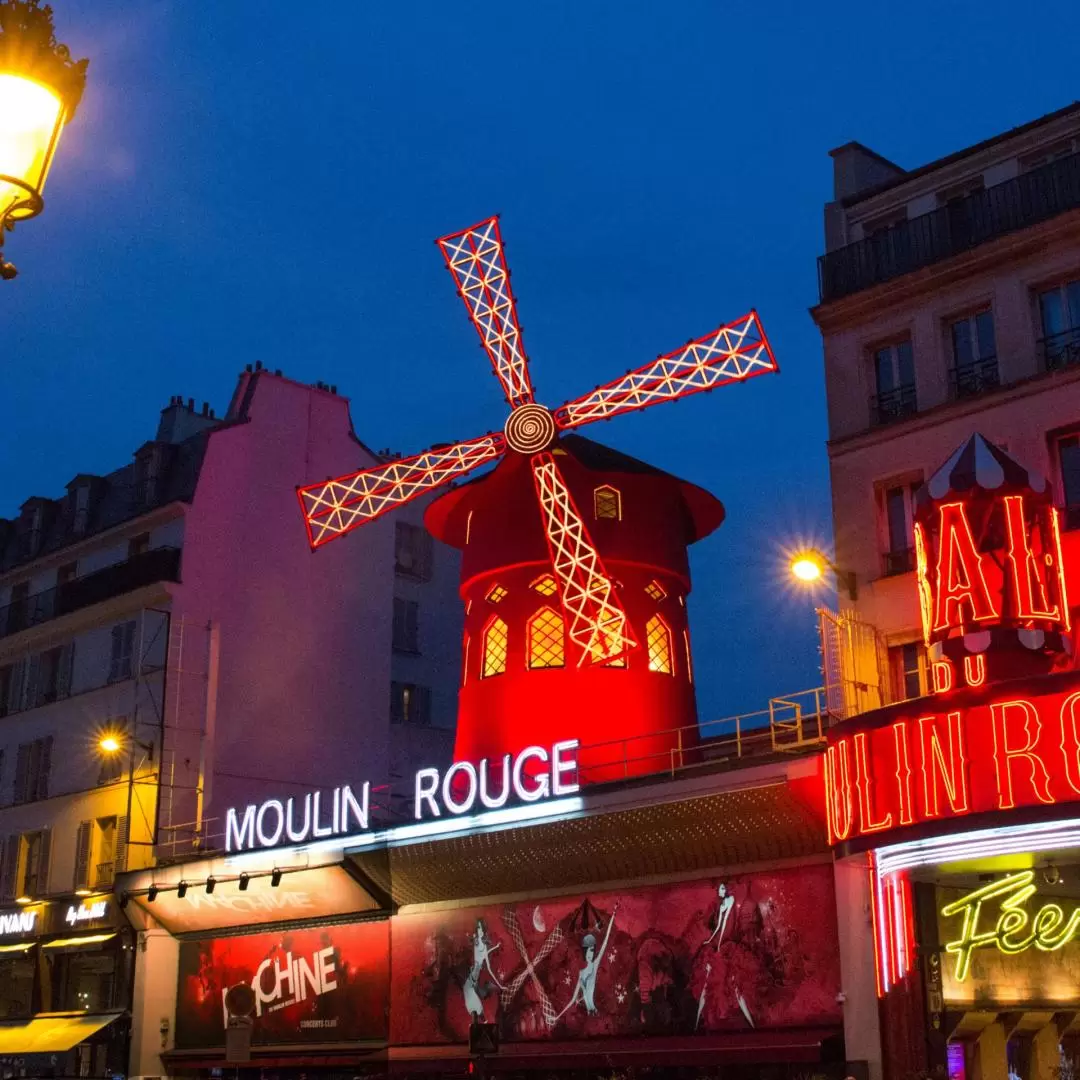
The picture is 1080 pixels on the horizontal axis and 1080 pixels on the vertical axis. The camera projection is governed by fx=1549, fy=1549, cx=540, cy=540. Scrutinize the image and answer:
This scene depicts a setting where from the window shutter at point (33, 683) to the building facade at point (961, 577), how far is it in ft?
48.0

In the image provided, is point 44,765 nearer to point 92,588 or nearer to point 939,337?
point 92,588

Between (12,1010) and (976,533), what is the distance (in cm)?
1724

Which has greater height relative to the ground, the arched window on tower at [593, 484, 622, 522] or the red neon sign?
the arched window on tower at [593, 484, 622, 522]

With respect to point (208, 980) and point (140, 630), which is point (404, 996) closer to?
point (208, 980)

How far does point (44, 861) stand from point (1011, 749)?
53.3 feet

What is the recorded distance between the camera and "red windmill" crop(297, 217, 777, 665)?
56.3 feet

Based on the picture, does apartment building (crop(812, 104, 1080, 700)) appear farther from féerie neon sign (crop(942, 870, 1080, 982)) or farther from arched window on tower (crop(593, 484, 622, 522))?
arched window on tower (crop(593, 484, 622, 522))

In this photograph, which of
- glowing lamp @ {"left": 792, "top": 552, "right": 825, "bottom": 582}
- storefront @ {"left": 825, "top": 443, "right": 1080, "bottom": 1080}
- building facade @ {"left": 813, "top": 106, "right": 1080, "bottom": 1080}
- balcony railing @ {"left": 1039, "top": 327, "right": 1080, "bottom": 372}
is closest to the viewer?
storefront @ {"left": 825, "top": 443, "right": 1080, "bottom": 1080}

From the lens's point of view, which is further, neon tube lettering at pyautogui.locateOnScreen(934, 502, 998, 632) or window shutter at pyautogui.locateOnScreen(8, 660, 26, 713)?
window shutter at pyautogui.locateOnScreen(8, 660, 26, 713)

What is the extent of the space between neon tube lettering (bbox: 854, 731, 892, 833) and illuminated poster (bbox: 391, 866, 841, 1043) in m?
1.82

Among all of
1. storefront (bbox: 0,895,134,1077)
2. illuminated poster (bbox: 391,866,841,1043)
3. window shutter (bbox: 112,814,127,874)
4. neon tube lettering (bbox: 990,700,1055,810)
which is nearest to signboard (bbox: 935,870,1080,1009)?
illuminated poster (bbox: 391,866,841,1043)

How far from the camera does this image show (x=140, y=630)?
70.8ft

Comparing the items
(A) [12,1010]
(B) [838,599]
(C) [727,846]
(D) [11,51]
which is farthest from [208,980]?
(D) [11,51]

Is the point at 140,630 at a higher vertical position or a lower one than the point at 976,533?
higher
